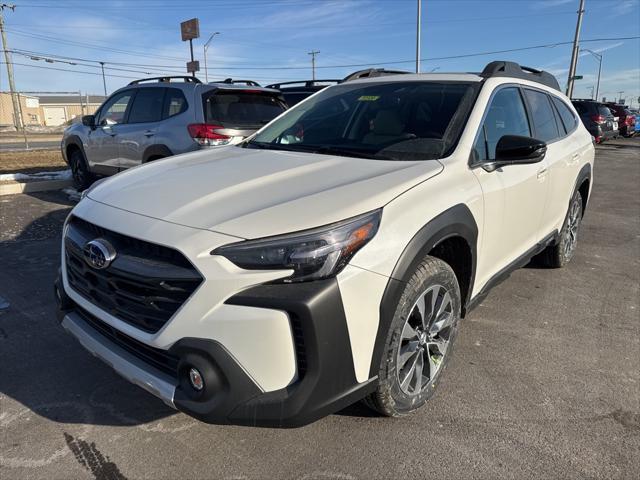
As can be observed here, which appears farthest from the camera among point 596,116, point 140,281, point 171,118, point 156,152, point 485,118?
point 596,116

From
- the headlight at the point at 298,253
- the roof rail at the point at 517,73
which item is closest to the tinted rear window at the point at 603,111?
the roof rail at the point at 517,73

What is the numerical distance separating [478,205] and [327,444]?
1.50 m

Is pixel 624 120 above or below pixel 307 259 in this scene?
below

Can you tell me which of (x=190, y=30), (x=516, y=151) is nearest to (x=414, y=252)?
(x=516, y=151)

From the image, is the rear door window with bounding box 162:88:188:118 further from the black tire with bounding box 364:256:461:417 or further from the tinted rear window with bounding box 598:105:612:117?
the tinted rear window with bounding box 598:105:612:117

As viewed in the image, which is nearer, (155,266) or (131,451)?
(155,266)

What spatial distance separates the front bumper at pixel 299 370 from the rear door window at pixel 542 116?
9.24 feet

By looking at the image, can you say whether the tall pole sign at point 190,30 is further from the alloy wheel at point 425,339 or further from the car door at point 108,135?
the alloy wheel at point 425,339

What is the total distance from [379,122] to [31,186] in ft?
24.2

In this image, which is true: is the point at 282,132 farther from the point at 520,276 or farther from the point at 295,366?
the point at 520,276

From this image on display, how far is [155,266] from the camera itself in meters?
2.01

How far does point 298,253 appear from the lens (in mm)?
1913

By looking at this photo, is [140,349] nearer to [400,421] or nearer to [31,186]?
[400,421]

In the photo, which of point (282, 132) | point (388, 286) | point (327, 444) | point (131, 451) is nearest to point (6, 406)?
point (131, 451)
